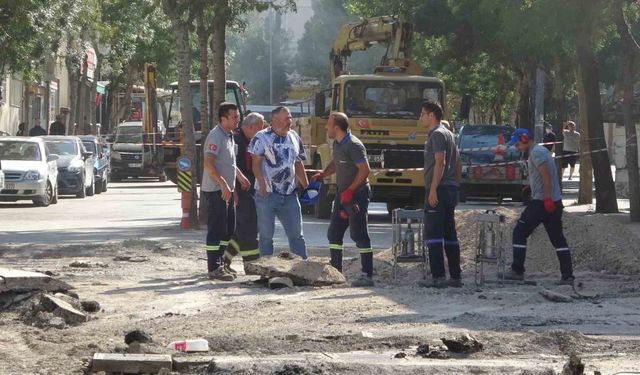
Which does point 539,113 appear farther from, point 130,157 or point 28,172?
point 130,157

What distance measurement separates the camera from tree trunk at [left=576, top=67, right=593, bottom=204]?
28237mm

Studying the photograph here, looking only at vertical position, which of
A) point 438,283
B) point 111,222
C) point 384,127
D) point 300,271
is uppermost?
point 384,127

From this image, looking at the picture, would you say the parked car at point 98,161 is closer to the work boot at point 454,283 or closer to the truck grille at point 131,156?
the truck grille at point 131,156

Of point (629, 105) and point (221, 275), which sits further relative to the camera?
point (629, 105)

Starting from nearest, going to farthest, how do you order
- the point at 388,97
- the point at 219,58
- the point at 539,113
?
1. the point at 388,97
2. the point at 219,58
3. the point at 539,113

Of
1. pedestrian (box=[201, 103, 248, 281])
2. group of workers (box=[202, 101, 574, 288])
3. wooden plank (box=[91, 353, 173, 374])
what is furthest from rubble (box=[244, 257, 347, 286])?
wooden plank (box=[91, 353, 173, 374])

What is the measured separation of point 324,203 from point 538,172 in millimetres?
12191

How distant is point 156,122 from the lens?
156ft

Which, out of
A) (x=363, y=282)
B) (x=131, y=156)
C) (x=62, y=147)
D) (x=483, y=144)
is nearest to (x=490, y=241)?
(x=363, y=282)

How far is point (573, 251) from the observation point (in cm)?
1694

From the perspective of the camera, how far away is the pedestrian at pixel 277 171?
48.1 feet

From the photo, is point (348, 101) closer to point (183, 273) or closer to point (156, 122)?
point (183, 273)

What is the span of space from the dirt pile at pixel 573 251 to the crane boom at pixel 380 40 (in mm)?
10675

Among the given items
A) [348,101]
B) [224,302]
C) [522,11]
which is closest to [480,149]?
[522,11]
